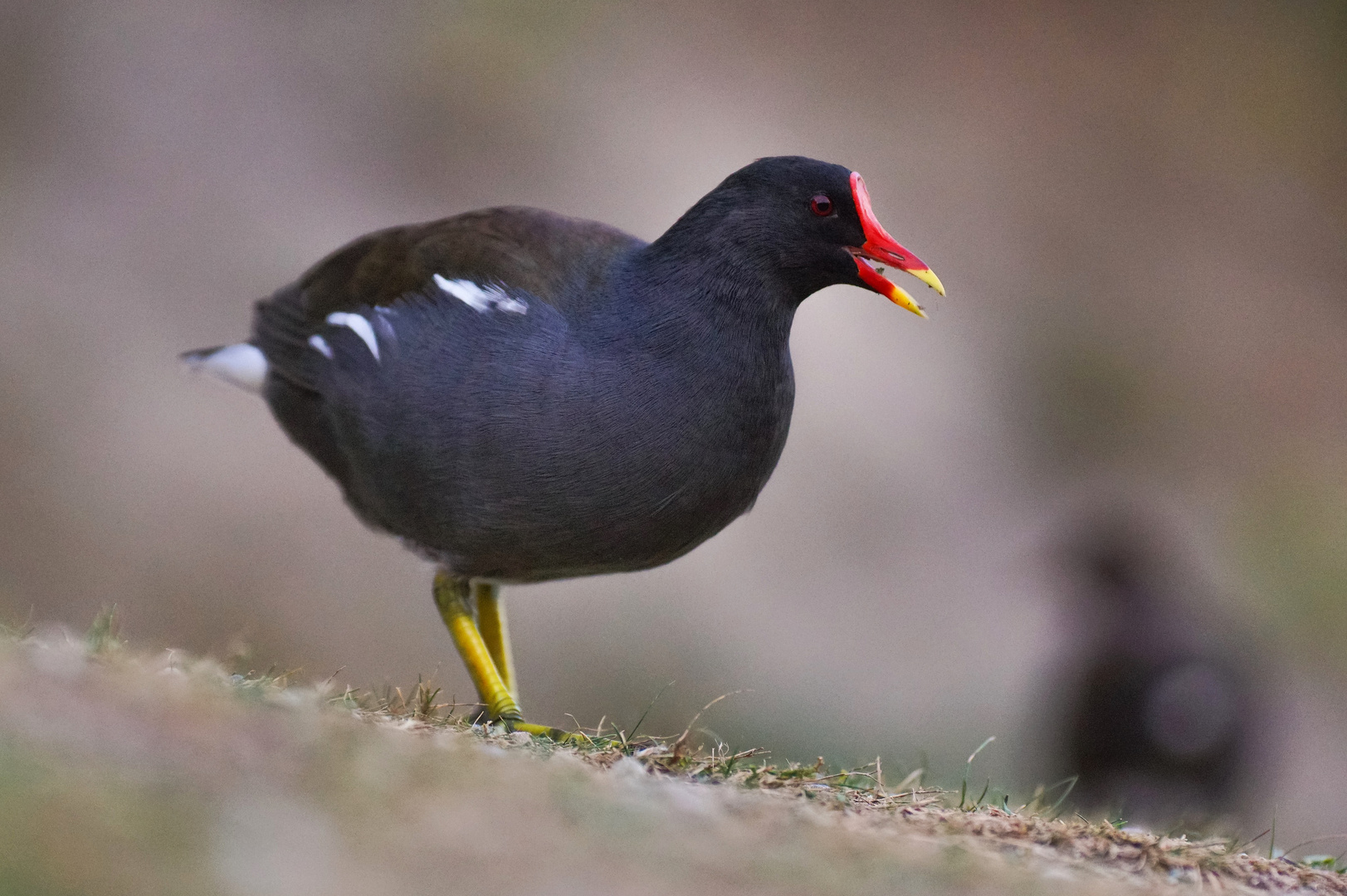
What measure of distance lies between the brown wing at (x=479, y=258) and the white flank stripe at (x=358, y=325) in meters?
0.05

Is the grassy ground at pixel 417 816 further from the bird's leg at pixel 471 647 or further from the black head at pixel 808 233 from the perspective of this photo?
the black head at pixel 808 233

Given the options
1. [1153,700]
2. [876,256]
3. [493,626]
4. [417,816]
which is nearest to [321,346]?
[493,626]

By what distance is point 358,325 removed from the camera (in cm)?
451

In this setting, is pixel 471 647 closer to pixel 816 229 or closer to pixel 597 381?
pixel 597 381

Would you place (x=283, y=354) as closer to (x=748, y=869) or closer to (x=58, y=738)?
(x=58, y=738)

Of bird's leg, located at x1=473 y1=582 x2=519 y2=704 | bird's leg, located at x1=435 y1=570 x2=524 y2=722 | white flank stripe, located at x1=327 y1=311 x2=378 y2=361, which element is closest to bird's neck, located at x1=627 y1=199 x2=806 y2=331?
white flank stripe, located at x1=327 y1=311 x2=378 y2=361

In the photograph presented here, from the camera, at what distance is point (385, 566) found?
324 inches

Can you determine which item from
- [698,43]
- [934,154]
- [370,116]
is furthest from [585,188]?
[934,154]

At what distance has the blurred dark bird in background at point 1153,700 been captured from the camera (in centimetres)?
701

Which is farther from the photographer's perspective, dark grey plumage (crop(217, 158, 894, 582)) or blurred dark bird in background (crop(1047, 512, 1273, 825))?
blurred dark bird in background (crop(1047, 512, 1273, 825))

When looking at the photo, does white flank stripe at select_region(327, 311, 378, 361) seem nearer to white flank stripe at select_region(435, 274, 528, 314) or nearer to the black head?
white flank stripe at select_region(435, 274, 528, 314)

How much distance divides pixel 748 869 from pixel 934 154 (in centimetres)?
1128

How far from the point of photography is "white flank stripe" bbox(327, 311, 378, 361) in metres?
4.40

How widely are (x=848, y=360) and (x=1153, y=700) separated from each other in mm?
3705
